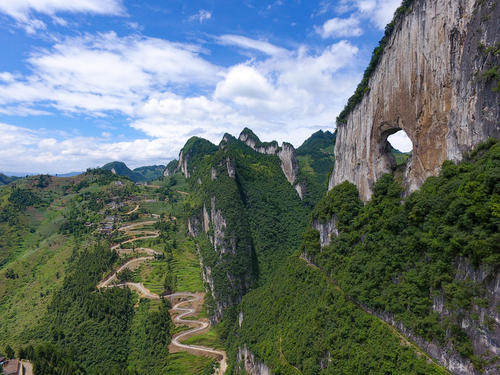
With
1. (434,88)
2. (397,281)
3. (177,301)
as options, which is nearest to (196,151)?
(177,301)

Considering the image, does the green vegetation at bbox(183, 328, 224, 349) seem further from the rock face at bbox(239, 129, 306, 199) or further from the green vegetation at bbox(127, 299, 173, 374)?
the rock face at bbox(239, 129, 306, 199)

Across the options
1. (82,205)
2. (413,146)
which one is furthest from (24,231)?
(413,146)

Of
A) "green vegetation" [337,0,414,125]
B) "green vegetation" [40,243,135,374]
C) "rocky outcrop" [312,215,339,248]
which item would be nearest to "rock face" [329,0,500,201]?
"green vegetation" [337,0,414,125]

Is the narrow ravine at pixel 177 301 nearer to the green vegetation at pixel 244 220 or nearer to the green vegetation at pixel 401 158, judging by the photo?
the green vegetation at pixel 244 220

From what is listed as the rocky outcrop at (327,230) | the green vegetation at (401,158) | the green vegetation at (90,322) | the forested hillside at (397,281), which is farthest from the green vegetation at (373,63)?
the green vegetation at (90,322)

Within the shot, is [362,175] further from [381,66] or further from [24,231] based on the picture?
[24,231]

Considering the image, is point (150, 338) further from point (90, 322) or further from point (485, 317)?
point (485, 317)
